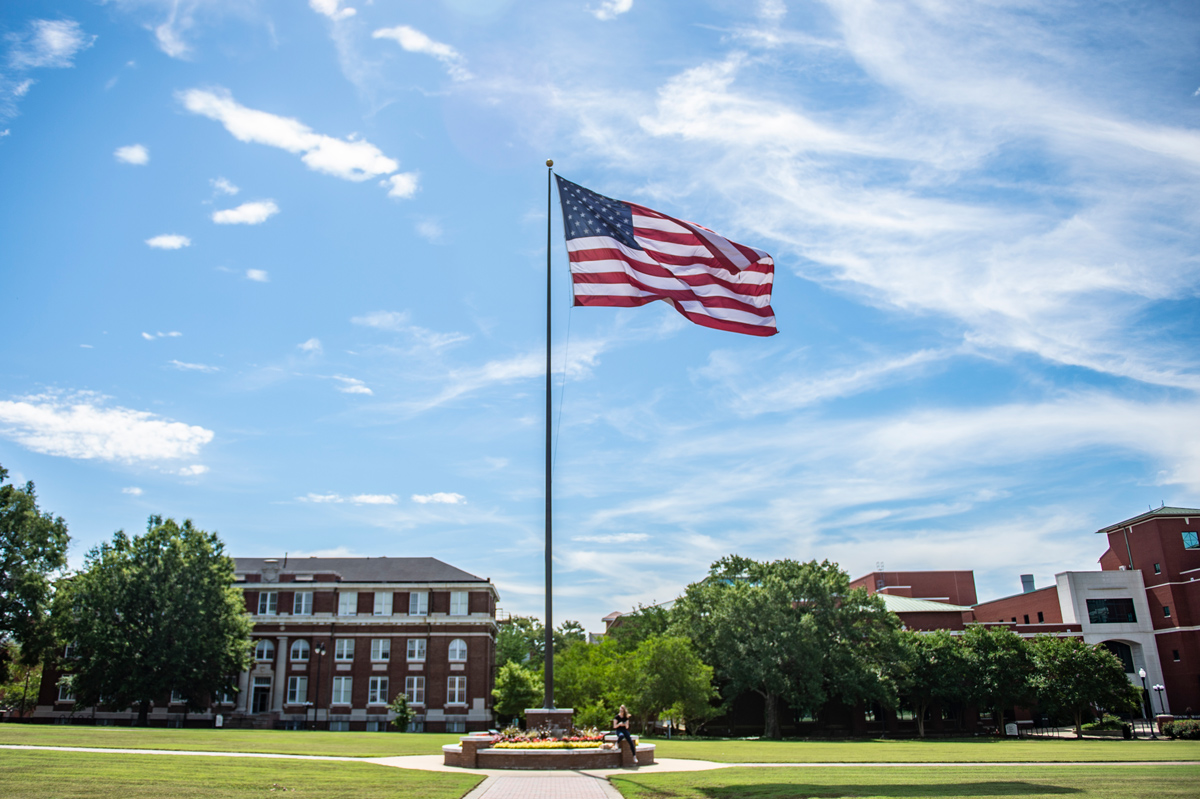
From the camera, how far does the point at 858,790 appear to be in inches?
548

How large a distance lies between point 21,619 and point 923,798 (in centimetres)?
5820

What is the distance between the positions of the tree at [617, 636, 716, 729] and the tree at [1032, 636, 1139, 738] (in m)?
23.4

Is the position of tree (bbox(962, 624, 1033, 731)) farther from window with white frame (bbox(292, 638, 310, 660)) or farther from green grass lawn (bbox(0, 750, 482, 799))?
window with white frame (bbox(292, 638, 310, 660))

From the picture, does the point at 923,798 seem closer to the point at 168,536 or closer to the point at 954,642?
the point at 954,642

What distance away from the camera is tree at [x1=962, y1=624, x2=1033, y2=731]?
53469mm

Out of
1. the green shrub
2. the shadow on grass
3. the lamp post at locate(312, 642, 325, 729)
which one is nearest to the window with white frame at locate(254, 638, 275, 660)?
the lamp post at locate(312, 642, 325, 729)

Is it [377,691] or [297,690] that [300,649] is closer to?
[297,690]

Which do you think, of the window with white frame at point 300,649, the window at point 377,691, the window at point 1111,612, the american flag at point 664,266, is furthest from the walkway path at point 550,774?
the window at point 1111,612

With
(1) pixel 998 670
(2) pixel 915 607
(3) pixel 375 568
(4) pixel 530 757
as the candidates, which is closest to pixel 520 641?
(3) pixel 375 568

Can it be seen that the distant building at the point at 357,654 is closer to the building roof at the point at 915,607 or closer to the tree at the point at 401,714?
the tree at the point at 401,714

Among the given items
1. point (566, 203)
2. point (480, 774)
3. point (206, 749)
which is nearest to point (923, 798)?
point (480, 774)

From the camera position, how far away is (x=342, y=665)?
6244 centimetres

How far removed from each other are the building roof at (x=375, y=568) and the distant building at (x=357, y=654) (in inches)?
8.9

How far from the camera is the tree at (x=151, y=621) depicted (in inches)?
2012
